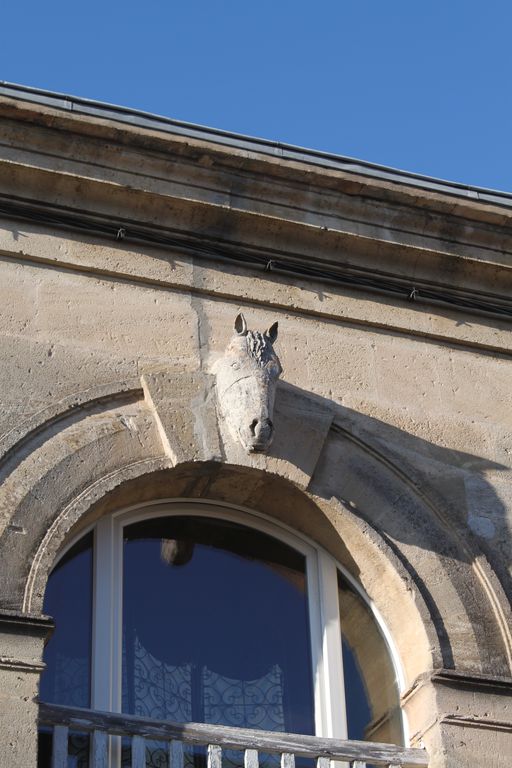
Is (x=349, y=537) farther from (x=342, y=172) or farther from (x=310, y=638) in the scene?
(x=342, y=172)

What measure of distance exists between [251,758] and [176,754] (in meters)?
0.39

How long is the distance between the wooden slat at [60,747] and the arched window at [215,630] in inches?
16.5

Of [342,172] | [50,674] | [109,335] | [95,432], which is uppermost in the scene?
[342,172]

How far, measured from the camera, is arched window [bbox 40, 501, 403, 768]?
8836mm

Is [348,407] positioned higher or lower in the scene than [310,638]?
higher

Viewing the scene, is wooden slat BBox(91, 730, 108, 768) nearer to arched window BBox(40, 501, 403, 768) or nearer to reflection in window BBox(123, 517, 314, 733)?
arched window BBox(40, 501, 403, 768)

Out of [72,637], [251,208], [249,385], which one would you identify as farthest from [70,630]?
[251,208]

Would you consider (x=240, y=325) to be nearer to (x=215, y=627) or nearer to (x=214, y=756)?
(x=215, y=627)

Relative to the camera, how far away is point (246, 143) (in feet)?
33.7

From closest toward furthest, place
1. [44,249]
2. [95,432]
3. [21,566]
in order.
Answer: [21,566], [95,432], [44,249]

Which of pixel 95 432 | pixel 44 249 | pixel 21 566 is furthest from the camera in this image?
pixel 44 249

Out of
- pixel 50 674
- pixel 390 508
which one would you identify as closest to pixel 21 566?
pixel 50 674

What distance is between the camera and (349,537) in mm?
9391

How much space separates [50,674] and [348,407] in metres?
2.41
